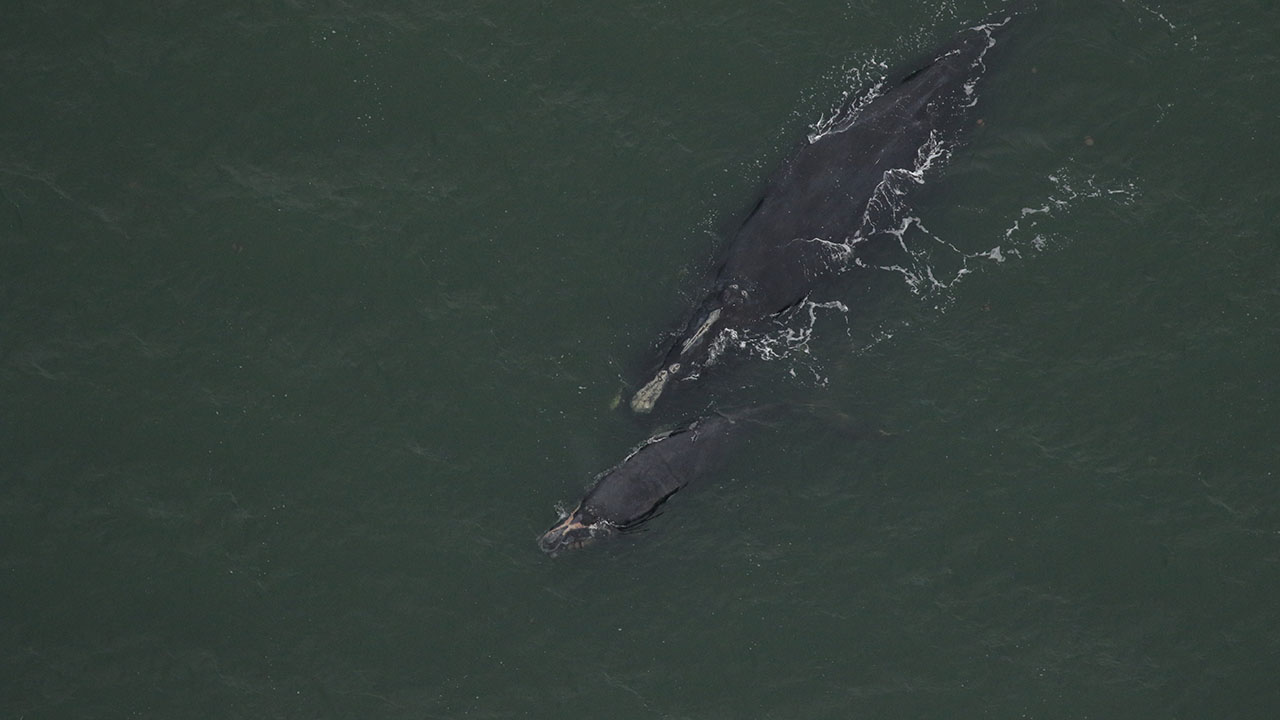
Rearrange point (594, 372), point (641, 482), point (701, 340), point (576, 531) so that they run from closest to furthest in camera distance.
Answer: point (576, 531) < point (641, 482) < point (701, 340) < point (594, 372)

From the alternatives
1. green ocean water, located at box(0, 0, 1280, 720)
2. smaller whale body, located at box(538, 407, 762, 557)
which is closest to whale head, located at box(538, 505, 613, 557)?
smaller whale body, located at box(538, 407, 762, 557)

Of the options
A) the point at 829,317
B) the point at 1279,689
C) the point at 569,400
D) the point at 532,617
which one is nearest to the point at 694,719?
the point at 532,617

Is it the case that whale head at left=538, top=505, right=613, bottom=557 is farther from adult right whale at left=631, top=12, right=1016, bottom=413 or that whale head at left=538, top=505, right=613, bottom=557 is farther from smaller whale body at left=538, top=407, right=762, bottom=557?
adult right whale at left=631, top=12, right=1016, bottom=413

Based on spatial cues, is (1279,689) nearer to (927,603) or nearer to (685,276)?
(927,603)

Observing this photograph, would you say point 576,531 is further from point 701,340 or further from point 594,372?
point 701,340

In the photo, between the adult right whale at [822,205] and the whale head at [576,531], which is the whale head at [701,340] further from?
the whale head at [576,531]

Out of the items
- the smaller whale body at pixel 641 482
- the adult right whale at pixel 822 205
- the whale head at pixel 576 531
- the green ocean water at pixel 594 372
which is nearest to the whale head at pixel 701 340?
the adult right whale at pixel 822 205

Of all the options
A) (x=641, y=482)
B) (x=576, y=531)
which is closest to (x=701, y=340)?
(x=641, y=482)
